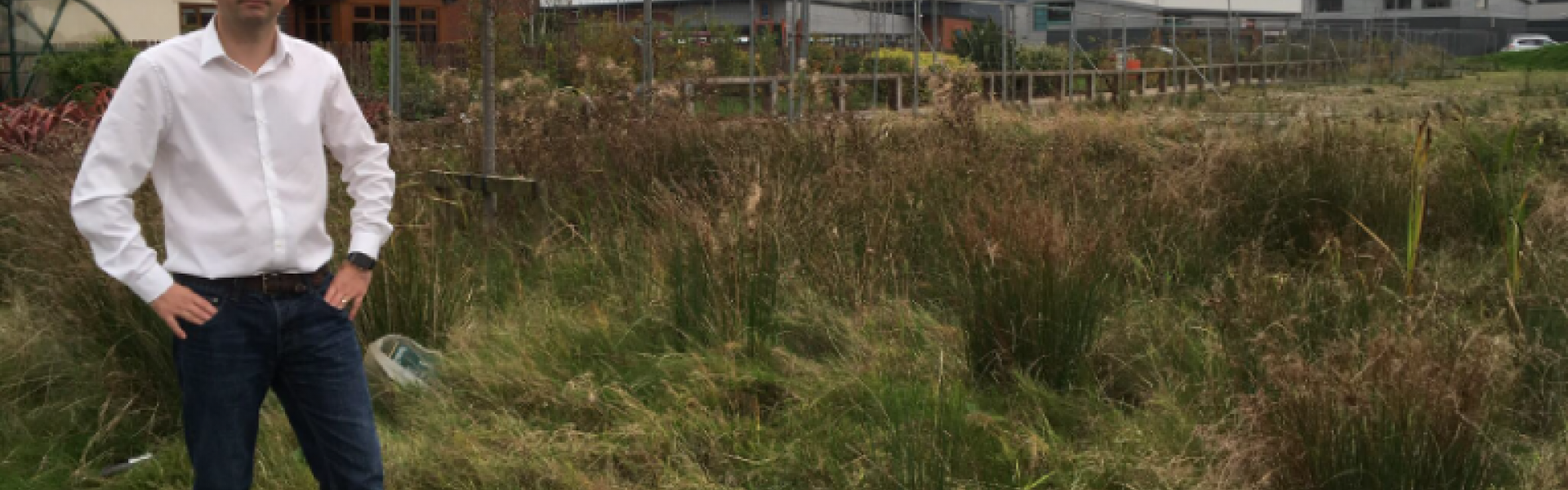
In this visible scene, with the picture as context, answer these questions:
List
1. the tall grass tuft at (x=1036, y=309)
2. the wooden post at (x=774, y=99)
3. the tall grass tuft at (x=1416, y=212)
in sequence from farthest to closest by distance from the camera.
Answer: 1. the wooden post at (x=774, y=99)
2. the tall grass tuft at (x=1416, y=212)
3. the tall grass tuft at (x=1036, y=309)

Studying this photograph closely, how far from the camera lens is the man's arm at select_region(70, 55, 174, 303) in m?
2.58

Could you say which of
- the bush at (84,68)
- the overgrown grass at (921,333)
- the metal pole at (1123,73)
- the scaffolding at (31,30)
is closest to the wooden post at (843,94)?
the metal pole at (1123,73)

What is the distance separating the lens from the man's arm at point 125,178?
2.58 m

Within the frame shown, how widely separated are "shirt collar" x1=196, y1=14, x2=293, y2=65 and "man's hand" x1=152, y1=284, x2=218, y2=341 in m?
0.41

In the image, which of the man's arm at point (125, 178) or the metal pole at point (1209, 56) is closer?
the man's arm at point (125, 178)

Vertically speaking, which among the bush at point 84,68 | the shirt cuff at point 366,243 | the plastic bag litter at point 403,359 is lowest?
the plastic bag litter at point 403,359

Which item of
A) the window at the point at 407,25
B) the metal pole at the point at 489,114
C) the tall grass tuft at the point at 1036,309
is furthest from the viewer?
the window at the point at 407,25

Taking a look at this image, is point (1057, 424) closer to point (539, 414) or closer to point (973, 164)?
point (539, 414)

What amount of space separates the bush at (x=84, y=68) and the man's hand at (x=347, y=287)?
47.1ft

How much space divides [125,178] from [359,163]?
453 mm

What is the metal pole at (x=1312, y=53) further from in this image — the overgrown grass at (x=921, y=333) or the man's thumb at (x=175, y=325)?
the man's thumb at (x=175, y=325)

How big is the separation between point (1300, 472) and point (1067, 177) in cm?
306

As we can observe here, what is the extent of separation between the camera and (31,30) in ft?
61.5

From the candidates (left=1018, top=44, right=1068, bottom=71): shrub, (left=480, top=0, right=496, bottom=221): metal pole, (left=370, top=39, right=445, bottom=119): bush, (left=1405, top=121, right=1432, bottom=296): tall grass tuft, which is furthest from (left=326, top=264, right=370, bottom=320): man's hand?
(left=1018, top=44, right=1068, bottom=71): shrub
